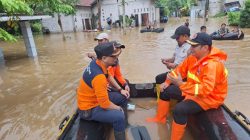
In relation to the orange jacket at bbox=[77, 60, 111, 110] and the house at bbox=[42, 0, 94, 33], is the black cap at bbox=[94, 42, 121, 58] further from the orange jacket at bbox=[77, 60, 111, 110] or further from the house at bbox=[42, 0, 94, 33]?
the house at bbox=[42, 0, 94, 33]

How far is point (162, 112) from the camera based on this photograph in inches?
183

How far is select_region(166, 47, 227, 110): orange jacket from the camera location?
335 cm

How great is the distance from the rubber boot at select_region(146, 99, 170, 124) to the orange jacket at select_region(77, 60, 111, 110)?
1.38 meters

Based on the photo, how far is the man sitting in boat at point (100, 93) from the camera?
3.30 meters

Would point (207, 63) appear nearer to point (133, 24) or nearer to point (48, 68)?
point (48, 68)

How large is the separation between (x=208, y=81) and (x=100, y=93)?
1.34 meters

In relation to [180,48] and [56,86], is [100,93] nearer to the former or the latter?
[180,48]

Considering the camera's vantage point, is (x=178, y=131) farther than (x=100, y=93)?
Yes

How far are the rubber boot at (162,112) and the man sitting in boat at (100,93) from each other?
1.13 meters

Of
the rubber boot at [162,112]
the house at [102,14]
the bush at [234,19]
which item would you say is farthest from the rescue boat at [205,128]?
the house at [102,14]

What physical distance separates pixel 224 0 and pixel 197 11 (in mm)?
8358

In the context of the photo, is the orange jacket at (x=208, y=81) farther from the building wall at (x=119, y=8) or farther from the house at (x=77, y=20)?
the building wall at (x=119, y=8)

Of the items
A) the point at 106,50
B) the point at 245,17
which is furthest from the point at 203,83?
the point at 245,17

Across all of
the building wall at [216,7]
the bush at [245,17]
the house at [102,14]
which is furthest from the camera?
the building wall at [216,7]
